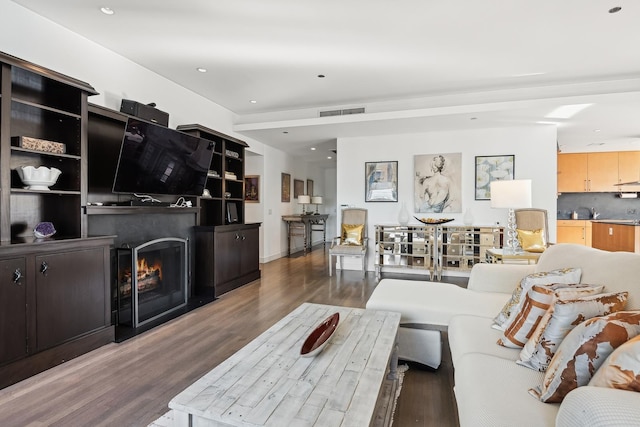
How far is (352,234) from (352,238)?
0.07 meters

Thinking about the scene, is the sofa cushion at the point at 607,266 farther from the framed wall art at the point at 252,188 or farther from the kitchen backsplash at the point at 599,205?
the kitchen backsplash at the point at 599,205

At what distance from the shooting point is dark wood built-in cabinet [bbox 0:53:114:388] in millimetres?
2139

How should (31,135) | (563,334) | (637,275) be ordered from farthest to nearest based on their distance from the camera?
(31,135), (637,275), (563,334)

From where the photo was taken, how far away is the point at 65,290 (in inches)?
95.7

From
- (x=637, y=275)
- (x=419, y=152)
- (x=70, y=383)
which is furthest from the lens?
(x=419, y=152)

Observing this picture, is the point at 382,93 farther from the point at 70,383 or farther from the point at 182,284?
the point at 70,383

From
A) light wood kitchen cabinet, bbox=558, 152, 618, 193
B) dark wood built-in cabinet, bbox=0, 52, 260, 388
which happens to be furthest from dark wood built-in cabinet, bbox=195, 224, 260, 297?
light wood kitchen cabinet, bbox=558, 152, 618, 193

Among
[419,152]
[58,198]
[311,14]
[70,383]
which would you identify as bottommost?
[70,383]

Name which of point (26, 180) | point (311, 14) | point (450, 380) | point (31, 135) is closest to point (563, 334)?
point (450, 380)

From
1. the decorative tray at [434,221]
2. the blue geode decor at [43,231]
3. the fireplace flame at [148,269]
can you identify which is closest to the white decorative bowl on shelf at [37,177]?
the blue geode decor at [43,231]

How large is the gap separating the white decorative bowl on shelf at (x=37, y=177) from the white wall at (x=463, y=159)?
13.9 ft

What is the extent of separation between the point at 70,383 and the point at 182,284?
168cm

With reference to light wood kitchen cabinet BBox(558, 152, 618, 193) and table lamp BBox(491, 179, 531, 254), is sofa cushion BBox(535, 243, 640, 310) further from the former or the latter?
light wood kitchen cabinet BBox(558, 152, 618, 193)

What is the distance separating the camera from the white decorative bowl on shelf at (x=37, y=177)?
2.36 m
